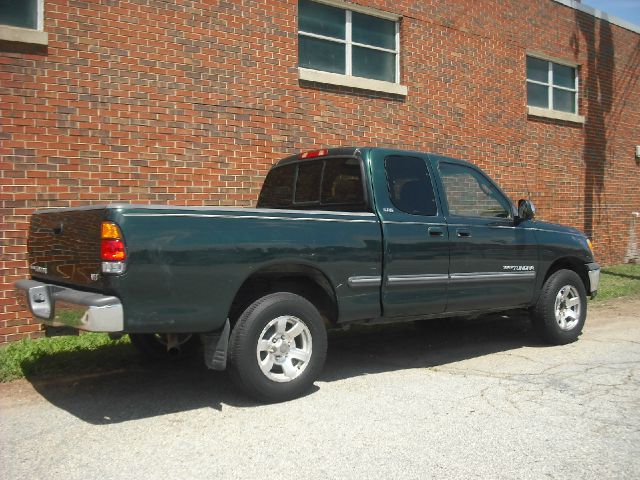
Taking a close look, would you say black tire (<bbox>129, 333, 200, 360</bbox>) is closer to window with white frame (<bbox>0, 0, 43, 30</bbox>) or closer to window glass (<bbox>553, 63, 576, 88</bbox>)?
window with white frame (<bbox>0, 0, 43, 30</bbox>)

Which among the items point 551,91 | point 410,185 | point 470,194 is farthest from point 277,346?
point 551,91

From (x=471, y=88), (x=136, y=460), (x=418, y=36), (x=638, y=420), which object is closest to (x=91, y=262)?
(x=136, y=460)

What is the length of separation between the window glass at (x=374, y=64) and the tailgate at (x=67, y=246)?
241 inches

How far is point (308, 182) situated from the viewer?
5918 millimetres

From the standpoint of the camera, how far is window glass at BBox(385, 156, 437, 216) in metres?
5.48

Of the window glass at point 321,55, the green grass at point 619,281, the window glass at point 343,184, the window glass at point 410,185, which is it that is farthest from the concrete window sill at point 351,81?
the green grass at point 619,281

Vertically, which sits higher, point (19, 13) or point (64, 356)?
point (19, 13)

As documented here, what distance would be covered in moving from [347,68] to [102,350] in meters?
5.68

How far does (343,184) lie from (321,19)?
4653 millimetres

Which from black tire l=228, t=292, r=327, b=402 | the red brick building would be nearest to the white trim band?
the red brick building

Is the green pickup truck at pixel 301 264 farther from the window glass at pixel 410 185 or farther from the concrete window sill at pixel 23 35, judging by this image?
the concrete window sill at pixel 23 35

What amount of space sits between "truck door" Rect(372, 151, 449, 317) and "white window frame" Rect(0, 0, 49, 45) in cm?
396

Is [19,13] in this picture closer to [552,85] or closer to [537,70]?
[537,70]

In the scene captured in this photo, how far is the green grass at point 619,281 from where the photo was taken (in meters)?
10.3
